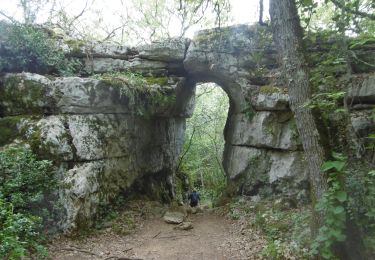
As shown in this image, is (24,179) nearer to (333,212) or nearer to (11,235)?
(11,235)

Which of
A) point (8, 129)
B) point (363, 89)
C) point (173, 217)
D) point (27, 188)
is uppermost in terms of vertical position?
point (363, 89)

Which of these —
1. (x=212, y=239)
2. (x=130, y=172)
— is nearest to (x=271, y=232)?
(x=212, y=239)

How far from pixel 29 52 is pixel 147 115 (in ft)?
12.6

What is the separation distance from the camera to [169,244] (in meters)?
7.95

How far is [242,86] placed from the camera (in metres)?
10.8

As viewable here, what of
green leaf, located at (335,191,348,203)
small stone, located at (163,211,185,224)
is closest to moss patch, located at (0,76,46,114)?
small stone, located at (163,211,185,224)

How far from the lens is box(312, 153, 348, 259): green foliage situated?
459 centimetres

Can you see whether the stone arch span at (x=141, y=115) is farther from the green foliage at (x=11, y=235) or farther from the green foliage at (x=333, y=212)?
the green foliage at (x=333, y=212)

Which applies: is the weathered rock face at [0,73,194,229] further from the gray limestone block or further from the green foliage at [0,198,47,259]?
the gray limestone block

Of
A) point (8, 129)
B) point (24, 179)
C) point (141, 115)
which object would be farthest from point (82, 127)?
point (141, 115)

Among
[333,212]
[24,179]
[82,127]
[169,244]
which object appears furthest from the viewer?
[82,127]

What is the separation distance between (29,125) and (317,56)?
791 cm

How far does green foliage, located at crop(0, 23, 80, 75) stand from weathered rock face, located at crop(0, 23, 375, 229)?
54 centimetres

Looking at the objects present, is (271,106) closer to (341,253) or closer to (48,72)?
(341,253)
